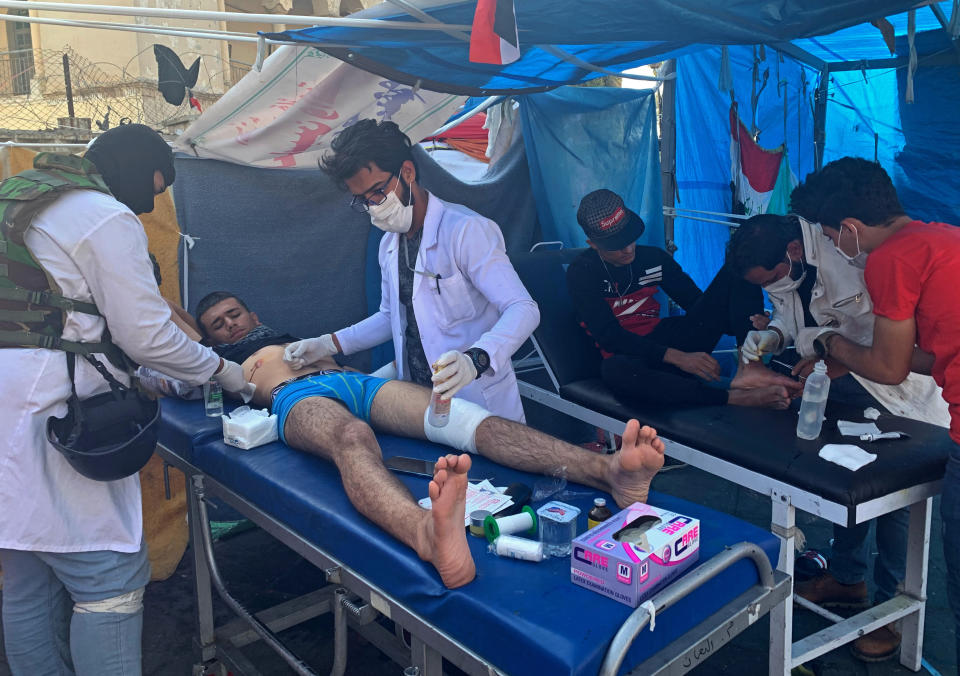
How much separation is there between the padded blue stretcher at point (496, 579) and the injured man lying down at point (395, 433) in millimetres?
49

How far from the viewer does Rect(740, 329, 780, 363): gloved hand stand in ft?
9.57

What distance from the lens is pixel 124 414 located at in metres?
1.85

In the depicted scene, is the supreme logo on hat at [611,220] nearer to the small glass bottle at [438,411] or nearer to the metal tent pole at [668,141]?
the metal tent pole at [668,141]

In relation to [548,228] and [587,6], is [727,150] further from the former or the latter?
[587,6]

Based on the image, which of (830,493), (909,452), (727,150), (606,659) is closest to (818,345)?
(909,452)

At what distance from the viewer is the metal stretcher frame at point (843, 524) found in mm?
2038

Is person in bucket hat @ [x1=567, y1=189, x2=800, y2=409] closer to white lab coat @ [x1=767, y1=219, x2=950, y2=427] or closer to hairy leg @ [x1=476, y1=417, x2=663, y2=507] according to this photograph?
white lab coat @ [x1=767, y1=219, x2=950, y2=427]

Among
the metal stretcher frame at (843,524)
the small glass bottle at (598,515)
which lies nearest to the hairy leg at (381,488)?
the small glass bottle at (598,515)

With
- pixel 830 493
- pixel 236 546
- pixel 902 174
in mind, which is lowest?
pixel 236 546

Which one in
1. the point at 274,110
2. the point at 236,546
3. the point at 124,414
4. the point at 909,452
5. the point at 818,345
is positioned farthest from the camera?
the point at 236,546

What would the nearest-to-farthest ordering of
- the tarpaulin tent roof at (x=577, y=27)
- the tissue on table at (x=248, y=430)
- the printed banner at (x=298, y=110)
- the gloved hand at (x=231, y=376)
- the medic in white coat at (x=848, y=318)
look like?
the tarpaulin tent roof at (x=577, y=27) → the tissue on table at (x=248, y=430) → the gloved hand at (x=231, y=376) → the medic in white coat at (x=848, y=318) → the printed banner at (x=298, y=110)

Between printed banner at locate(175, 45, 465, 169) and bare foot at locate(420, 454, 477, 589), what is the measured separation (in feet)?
6.22

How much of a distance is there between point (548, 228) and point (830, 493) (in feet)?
9.12

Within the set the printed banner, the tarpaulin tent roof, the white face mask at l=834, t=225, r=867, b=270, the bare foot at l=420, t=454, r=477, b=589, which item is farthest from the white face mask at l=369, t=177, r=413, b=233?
the white face mask at l=834, t=225, r=867, b=270
